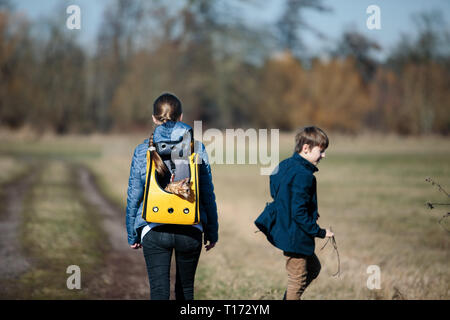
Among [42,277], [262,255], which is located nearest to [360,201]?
[262,255]

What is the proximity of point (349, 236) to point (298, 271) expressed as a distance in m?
6.27

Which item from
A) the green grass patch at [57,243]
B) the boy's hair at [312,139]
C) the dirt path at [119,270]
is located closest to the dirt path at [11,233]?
the green grass patch at [57,243]

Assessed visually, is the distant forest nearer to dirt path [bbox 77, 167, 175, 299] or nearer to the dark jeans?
dirt path [bbox 77, 167, 175, 299]

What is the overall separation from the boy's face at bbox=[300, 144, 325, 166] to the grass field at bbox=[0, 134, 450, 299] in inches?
79.4

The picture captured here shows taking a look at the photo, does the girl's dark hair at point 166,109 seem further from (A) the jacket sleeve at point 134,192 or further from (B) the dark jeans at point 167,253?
(B) the dark jeans at point 167,253

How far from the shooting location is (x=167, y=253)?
3352 millimetres

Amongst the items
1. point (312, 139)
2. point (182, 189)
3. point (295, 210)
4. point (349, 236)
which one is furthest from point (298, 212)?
point (349, 236)

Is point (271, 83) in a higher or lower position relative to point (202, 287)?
higher

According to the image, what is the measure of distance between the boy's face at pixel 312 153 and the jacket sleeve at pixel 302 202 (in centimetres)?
19

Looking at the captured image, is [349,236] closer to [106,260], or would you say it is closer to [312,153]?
[106,260]

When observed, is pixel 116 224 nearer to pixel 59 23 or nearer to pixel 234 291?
pixel 234 291

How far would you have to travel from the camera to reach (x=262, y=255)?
8055mm
